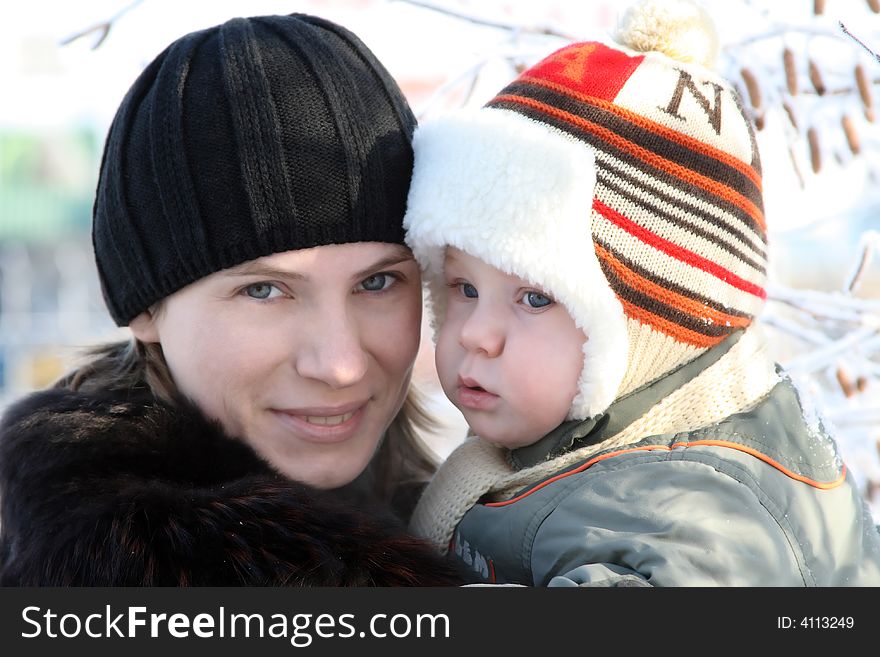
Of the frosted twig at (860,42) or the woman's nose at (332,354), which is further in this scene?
the woman's nose at (332,354)

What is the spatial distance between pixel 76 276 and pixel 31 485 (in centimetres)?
1000

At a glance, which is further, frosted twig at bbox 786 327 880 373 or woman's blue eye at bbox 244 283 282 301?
frosted twig at bbox 786 327 880 373

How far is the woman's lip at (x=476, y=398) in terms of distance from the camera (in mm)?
1788

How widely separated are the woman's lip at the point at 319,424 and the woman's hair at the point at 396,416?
246 mm

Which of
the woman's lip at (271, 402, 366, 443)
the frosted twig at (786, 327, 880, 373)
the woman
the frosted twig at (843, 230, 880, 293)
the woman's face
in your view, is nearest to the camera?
the woman

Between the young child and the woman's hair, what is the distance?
540 mm

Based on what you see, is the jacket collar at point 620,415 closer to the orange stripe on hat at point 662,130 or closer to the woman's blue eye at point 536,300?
the woman's blue eye at point 536,300

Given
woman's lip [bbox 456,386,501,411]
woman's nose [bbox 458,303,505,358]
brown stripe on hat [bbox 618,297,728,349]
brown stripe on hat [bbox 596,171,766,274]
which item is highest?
brown stripe on hat [bbox 596,171,766,274]

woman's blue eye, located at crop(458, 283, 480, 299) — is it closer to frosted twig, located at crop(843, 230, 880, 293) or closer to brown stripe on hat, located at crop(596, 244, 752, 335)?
brown stripe on hat, located at crop(596, 244, 752, 335)

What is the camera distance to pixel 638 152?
67.1 inches

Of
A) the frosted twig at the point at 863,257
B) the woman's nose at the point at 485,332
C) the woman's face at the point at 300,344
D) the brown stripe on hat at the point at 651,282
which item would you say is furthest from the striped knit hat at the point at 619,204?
the frosted twig at the point at 863,257

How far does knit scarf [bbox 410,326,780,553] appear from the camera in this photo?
168 centimetres

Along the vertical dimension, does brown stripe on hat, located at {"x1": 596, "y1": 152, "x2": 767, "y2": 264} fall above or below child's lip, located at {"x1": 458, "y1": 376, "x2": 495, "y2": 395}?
above
